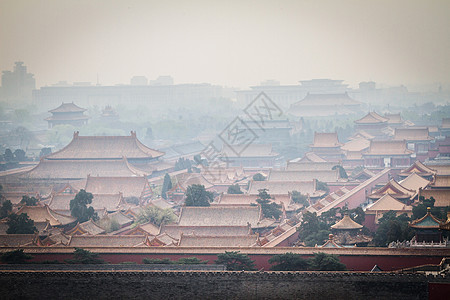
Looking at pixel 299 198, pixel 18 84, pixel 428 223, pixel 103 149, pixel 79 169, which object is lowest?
pixel 428 223

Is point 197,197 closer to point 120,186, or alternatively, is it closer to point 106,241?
point 106,241

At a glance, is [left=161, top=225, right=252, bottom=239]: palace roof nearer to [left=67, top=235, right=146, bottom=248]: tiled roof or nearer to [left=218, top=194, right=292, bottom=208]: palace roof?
[left=67, top=235, right=146, bottom=248]: tiled roof

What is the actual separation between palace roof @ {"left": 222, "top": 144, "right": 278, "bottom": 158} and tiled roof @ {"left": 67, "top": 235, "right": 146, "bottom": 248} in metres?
29.9

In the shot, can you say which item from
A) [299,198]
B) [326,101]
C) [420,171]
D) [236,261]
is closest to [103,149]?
[299,198]

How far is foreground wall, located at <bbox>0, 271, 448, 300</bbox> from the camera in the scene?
1989 cm

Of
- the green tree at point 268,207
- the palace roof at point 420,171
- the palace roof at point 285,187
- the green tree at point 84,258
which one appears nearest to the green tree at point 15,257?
the green tree at point 84,258

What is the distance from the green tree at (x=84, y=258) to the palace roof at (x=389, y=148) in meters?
31.8

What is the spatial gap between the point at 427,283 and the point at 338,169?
2540 cm

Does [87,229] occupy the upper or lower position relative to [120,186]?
lower

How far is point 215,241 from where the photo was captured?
25453 millimetres

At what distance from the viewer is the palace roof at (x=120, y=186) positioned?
130 feet

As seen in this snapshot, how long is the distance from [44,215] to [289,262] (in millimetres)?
12113

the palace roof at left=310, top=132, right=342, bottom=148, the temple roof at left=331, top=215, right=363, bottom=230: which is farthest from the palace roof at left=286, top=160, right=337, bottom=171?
the temple roof at left=331, top=215, right=363, bottom=230

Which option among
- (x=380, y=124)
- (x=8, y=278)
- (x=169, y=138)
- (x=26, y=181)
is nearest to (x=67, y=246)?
(x=8, y=278)
